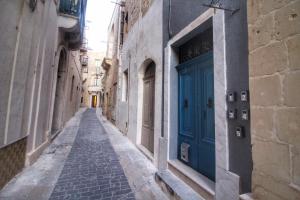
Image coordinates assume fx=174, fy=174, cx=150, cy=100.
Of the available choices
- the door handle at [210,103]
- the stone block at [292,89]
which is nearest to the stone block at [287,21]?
the stone block at [292,89]

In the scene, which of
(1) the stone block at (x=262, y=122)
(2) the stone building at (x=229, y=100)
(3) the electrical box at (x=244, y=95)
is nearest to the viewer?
(2) the stone building at (x=229, y=100)

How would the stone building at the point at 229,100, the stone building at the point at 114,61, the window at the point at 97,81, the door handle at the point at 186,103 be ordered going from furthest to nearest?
1. the window at the point at 97,81
2. the stone building at the point at 114,61
3. the door handle at the point at 186,103
4. the stone building at the point at 229,100

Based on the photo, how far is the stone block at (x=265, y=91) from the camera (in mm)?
1602

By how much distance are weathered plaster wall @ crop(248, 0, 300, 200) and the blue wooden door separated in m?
1.09

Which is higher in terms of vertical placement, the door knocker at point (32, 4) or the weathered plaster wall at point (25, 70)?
the door knocker at point (32, 4)

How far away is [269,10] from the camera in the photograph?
1.72 m

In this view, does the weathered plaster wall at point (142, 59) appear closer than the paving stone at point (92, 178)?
No

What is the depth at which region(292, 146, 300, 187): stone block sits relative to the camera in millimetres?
1407

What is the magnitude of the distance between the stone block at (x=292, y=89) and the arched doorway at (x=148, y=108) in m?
3.81

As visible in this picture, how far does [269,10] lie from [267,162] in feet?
4.84

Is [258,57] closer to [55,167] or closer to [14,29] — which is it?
[14,29]

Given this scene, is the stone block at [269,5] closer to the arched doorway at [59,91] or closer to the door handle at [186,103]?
the door handle at [186,103]

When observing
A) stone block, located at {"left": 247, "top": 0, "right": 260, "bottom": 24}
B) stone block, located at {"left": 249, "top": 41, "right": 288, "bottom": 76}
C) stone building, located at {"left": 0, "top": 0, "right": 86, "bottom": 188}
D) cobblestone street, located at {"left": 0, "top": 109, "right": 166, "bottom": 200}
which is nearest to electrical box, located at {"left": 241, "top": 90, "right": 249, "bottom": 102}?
stone block, located at {"left": 249, "top": 41, "right": 288, "bottom": 76}

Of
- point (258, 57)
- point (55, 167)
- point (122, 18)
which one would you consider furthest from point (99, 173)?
point (122, 18)
